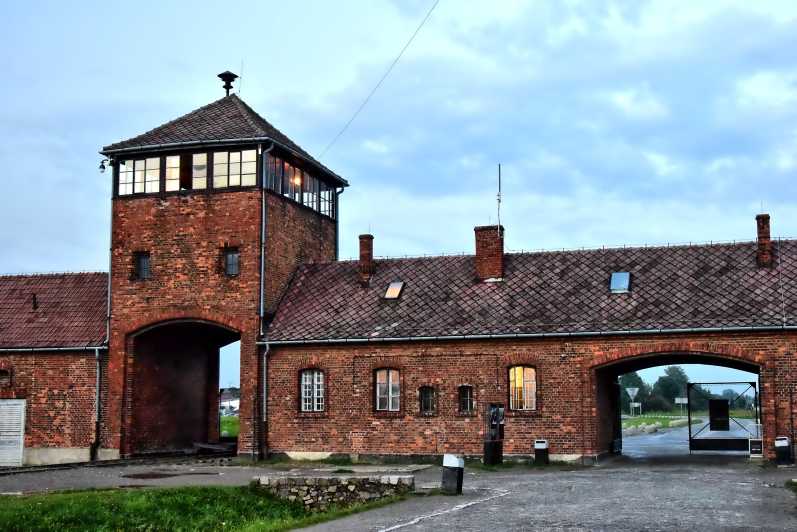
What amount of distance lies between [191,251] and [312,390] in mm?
5835

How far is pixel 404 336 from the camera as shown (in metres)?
27.0

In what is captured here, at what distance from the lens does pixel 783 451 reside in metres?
23.3

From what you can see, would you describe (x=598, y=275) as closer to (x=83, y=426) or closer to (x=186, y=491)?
(x=186, y=491)

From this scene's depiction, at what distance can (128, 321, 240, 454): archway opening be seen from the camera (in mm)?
30188

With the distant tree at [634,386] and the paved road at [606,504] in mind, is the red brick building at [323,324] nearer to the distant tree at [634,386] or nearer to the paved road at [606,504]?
the paved road at [606,504]

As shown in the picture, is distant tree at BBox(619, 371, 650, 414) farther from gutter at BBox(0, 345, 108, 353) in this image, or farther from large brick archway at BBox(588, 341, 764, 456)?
gutter at BBox(0, 345, 108, 353)

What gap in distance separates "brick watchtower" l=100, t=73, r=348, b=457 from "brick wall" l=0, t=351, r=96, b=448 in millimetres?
756

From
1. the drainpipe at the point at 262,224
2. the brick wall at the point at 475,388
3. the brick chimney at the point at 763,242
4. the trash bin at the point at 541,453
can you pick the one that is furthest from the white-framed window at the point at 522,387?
Result: the drainpipe at the point at 262,224

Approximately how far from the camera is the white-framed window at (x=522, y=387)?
2623 centimetres

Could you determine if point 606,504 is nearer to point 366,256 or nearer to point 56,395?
point 366,256

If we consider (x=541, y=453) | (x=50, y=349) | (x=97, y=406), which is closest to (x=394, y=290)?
(x=541, y=453)

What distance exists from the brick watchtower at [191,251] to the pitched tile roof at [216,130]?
7 cm

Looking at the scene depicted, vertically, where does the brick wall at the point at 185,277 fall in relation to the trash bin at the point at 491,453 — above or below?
above

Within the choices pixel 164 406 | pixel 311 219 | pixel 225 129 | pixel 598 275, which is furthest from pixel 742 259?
pixel 164 406
